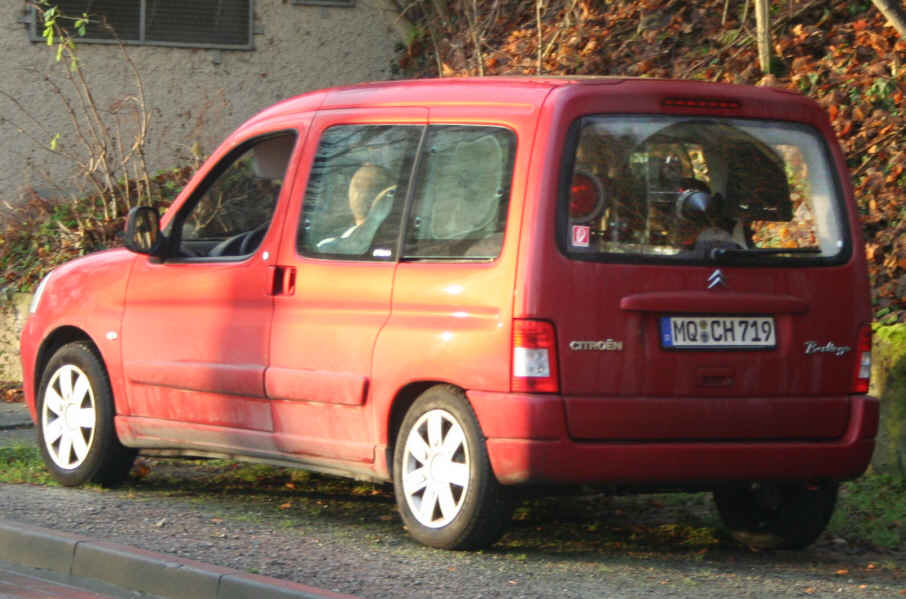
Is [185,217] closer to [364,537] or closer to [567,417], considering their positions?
[364,537]

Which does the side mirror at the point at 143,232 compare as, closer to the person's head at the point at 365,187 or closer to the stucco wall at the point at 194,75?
the person's head at the point at 365,187

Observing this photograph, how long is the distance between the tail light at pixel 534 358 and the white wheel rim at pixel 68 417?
3.08 metres

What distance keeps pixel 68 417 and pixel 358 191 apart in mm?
2408

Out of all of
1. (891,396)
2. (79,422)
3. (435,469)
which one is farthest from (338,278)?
(891,396)

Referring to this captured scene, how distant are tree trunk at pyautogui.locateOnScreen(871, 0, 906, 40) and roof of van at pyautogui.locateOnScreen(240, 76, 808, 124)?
4297mm

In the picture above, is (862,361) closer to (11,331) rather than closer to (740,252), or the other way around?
(740,252)

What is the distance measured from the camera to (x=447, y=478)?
22.1 feet

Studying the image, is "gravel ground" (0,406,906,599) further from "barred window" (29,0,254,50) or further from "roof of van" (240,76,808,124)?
"barred window" (29,0,254,50)

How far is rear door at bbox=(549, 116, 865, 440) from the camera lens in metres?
6.42

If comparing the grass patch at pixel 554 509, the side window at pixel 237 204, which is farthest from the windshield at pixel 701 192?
the side window at pixel 237 204

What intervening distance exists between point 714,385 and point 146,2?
12136mm

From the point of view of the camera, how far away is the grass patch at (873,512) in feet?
24.8

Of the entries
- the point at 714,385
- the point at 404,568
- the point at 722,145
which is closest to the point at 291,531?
the point at 404,568

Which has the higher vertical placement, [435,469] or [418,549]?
[435,469]
